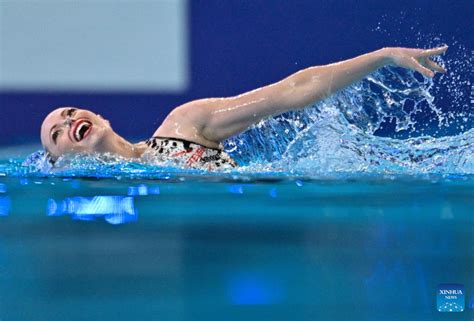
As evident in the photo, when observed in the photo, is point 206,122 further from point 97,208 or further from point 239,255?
point 239,255

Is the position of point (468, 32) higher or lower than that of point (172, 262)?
higher

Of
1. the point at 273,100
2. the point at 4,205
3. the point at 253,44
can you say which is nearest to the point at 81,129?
the point at 273,100

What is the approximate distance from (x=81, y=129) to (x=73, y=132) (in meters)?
0.03

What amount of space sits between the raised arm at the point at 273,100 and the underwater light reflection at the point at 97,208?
0.76m

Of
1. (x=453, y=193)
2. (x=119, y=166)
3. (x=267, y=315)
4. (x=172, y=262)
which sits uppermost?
(x=119, y=166)

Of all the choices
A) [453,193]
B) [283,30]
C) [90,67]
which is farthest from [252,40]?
[453,193]

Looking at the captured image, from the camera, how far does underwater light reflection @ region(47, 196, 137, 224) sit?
5.34 ft

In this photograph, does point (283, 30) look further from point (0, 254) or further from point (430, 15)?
point (0, 254)

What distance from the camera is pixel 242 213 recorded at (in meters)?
1.64

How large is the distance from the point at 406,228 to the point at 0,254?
809 mm

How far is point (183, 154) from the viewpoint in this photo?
242cm

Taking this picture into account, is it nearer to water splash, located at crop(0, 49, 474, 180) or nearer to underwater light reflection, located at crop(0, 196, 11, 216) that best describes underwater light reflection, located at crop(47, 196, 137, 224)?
underwater light reflection, located at crop(0, 196, 11, 216)

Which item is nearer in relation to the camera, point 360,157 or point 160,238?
point 160,238

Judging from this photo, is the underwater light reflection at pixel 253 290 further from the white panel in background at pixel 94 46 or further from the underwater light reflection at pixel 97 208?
the white panel in background at pixel 94 46
